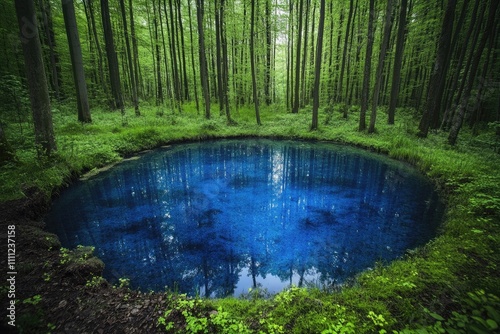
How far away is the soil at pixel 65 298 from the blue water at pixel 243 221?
812 millimetres

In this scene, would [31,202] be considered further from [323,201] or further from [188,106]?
[188,106]

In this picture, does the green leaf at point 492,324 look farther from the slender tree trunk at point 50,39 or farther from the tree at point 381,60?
the slender tree trunk at point 50,39

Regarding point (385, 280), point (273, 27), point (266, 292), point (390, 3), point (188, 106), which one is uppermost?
point (273, 27)

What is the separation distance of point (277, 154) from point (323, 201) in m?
6.29

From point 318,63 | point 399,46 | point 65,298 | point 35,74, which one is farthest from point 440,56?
point 35,74

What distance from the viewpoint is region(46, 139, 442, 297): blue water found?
4891 mm

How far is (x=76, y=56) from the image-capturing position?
44.0ft

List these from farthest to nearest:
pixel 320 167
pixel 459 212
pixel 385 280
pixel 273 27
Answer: pixel 273 27, pixel 320 167, pixel 459 212, pixel 385 280

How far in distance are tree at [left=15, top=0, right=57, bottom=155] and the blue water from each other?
6.99ft

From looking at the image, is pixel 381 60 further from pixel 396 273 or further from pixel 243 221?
pixel 396 273

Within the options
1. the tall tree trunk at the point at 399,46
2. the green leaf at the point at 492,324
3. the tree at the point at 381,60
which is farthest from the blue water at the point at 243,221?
the tall tree trunk at the point at 399,46

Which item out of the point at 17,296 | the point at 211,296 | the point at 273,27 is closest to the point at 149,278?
the point at 211,296

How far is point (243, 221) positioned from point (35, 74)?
8.17 metres

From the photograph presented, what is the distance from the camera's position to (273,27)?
78.0 ft
